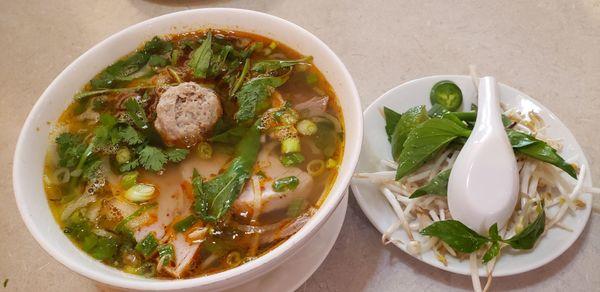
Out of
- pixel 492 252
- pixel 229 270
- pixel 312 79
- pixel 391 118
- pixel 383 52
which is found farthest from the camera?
pixel 383 52

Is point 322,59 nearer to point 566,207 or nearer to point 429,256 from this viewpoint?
point 429,256

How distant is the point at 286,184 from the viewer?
42.2 inches

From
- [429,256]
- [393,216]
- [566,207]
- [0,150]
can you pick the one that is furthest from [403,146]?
[0,150]

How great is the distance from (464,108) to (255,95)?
2.13 ft

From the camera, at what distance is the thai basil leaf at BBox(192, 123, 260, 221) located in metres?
1.03

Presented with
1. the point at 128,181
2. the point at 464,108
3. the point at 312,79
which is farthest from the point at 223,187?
the point at 464,108

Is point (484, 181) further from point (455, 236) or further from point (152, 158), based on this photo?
point (152, 158)

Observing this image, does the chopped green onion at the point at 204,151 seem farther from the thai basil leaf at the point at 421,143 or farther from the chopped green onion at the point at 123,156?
the thai basil leaf at the point at 421,143

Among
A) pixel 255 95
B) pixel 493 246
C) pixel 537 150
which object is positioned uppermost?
pixel 255 95

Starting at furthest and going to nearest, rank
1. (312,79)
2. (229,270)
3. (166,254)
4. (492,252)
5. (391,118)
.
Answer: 1. (391,118)
2. (312,79)
3. (492,252)
4. (166,254)
5. (229,270)

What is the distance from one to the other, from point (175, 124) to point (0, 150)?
714 mm

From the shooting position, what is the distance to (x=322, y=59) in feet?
3.79

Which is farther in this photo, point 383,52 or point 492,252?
point 383,52

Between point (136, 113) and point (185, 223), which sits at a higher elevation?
point (136, 113)
